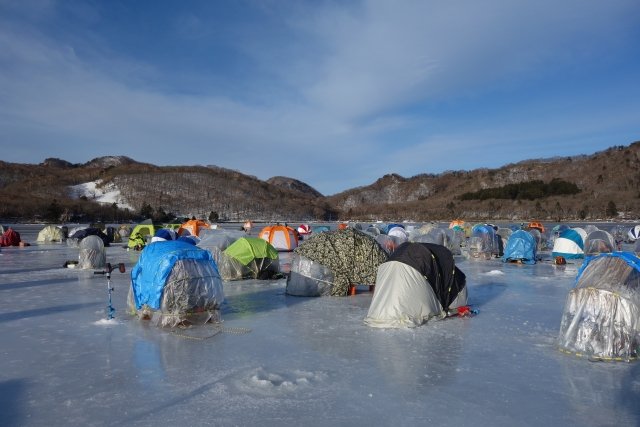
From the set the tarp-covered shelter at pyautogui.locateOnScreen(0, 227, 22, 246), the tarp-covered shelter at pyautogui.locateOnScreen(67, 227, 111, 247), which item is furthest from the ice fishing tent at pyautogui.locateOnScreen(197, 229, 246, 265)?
the tarp-covered shelter at pyautogui.locateOnScreen(0, 227, 22, 246)

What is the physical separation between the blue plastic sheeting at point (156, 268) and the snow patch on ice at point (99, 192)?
166632mm

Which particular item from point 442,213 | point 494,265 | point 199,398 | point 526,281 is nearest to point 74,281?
point 199,398

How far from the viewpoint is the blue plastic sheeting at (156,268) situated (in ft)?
34.0

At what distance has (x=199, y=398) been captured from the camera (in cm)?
630

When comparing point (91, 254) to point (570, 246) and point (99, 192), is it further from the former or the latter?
point (99, 192)

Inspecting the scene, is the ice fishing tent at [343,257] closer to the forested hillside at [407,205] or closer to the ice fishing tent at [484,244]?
the ice fishing tent at [484,244]

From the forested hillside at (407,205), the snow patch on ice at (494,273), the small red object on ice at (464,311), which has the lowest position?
the small red object on ice at (464,311)

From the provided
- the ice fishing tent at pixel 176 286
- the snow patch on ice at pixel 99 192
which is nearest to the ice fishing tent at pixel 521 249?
the ice fishing tent at pixel 176 286

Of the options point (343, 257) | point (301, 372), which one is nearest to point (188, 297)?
point (301, 372)

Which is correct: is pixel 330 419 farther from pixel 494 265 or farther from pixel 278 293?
pixel 494 265

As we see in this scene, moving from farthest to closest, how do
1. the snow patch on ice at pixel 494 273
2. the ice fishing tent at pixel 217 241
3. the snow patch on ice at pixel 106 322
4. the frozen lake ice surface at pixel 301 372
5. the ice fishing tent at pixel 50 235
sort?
1. the ice fishing tent at pixel 50 235
2. the snow patch on ice at pixel 494 273
3. the ice fishing tent at pixel 217 241
4. the snow patch on ice at pixel 106 322
5. the frozen lake ice surface at pixel 301 372

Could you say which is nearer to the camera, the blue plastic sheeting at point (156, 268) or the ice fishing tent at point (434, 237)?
the blue plastic sheeting at point (156, 268)

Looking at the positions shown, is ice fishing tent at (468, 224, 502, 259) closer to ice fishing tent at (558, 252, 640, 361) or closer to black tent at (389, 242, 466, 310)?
black tent at (389, 242, 466, 310)

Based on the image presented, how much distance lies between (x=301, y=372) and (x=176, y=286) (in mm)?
4076
